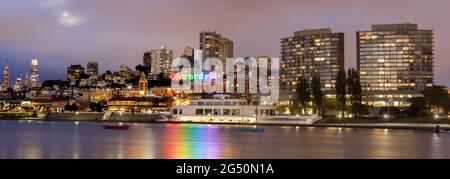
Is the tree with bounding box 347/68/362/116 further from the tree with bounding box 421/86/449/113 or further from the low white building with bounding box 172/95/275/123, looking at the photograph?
the low white building with bounding box 172/95/275/123

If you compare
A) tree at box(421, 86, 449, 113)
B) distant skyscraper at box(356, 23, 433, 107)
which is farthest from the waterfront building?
tree at box(421, 86, 449, 113)

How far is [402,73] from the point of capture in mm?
187000

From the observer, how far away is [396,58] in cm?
18962

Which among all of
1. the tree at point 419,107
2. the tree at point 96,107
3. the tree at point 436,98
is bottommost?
the tree at point 96,107

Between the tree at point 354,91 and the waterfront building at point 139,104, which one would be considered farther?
the waterfront building at point 139,104

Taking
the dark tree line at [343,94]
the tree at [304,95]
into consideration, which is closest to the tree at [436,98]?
the dark tree line at [343,94]

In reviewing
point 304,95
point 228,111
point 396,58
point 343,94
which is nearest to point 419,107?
point 343,94

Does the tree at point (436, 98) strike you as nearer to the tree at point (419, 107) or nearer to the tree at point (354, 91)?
the tree at point (419, 107)

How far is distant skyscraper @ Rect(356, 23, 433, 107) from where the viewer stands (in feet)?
607

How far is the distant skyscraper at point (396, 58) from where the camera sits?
18512 cm

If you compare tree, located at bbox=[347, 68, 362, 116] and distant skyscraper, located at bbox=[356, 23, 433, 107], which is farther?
distant skyscraper, located at bbox=[356, 23, 433, 107]

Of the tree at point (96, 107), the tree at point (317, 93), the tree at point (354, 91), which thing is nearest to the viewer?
the tree at point (354, 91)

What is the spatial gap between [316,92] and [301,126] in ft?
25.1
